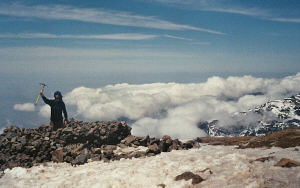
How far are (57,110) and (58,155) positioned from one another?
328 inches

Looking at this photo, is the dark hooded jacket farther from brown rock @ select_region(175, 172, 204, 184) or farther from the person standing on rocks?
brown rock @ select_region(175, 172, 204, 184)

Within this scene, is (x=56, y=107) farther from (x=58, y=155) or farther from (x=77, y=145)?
(x=58, y=155)

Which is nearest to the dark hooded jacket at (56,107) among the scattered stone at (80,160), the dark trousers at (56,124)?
the dark trousers at (56,124)

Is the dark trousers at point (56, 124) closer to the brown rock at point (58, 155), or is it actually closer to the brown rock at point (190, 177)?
the brown rock at point (58, 155)

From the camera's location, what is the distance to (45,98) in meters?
25.4

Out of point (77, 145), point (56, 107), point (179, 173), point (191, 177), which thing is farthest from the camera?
point (56, 107)

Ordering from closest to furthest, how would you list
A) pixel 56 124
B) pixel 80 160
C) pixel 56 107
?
pixel 80 160, pixel 56 107, pixel 56 124

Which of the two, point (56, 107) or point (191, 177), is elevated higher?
point (56, 107)

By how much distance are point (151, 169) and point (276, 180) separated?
577cm

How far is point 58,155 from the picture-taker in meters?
19.3

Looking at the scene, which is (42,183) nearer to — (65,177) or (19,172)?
(65,177)

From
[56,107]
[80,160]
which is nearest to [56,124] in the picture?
[56,107]

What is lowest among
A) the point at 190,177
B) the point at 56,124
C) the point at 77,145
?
the point at 190,177

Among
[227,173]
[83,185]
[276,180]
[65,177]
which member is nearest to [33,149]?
[65,177]
